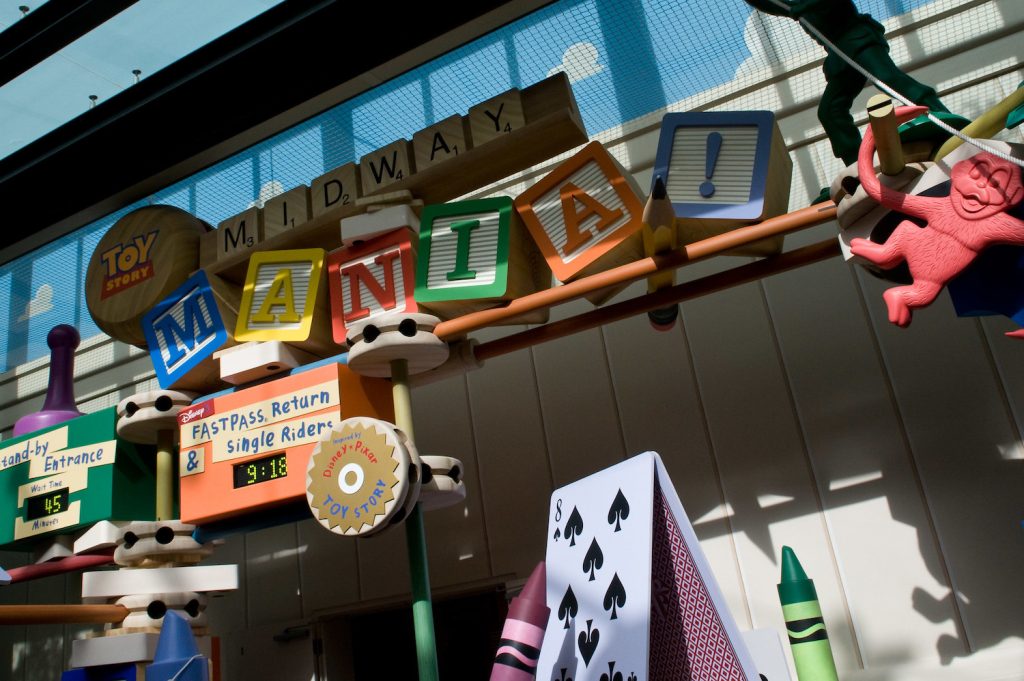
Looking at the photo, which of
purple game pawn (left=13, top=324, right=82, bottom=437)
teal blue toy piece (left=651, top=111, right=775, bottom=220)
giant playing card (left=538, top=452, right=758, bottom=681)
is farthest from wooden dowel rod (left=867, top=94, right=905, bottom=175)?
purple game pawn (left=13, top=324, right=82, bottom=437)

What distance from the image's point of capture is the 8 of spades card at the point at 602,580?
1.22 m

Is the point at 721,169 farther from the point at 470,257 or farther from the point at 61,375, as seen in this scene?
the point at 61,375

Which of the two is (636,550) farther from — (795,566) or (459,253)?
(459,253)

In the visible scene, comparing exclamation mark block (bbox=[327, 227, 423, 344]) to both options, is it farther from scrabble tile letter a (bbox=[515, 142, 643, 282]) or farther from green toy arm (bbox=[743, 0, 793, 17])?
green toy arm (bbox=[743, 0, 793, 17])

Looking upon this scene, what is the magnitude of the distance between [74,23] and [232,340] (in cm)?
83

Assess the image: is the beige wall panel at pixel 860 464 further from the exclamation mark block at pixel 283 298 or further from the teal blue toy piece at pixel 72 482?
the teal blue toy piece at pixel 72 482

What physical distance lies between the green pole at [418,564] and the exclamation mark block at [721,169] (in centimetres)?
69

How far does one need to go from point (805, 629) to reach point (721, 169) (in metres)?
0.91

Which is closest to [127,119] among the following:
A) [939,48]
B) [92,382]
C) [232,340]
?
[232,340]

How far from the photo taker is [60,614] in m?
1.79

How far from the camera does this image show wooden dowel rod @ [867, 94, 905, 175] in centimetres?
138

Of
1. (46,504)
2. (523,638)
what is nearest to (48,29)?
(46,504)

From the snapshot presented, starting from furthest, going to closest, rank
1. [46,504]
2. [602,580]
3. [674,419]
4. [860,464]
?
[46,504], [674,419], [860,464], [602,580]

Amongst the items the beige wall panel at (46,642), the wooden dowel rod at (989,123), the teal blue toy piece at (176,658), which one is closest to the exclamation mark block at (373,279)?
the teal blue toy piece at (176,658)
